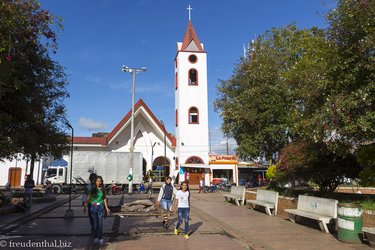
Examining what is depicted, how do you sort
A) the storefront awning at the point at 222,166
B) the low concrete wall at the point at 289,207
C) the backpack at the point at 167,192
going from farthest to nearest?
1. the storefront awning at the point at 222,166
2. the backpack at the point at 167,192
3. the low concrete wall at the point at 289,207

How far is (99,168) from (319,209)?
26167mm

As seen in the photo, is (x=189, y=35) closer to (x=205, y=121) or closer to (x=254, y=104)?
(x=205, y=121)

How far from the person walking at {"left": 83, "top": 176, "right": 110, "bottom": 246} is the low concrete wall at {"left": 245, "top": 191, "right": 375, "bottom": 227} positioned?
662 cm

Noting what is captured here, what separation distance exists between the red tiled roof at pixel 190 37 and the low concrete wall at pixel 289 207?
27.8 m

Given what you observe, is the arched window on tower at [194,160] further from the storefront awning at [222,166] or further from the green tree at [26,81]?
the green tree at [26,81]

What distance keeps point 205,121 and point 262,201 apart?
26699 millimetres

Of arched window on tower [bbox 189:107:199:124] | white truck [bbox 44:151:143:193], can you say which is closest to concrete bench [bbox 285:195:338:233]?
white truck [bbox 44:151:143:193]

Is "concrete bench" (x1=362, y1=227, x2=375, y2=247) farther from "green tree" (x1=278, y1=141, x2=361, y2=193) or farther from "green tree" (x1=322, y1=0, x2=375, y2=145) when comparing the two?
"green tree" (x1=278, y1=141, x2=361, y2=193)

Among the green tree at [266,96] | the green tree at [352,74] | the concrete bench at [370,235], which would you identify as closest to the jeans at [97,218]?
the concrete bench at [370,235]

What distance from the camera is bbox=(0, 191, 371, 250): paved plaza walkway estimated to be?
8773 mm

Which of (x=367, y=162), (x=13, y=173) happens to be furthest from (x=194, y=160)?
(x=367, y=162)

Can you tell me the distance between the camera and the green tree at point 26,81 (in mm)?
6332

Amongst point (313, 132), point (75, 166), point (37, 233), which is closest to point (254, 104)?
point (313, 132)

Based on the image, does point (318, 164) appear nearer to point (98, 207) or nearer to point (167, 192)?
point (167, 192)
